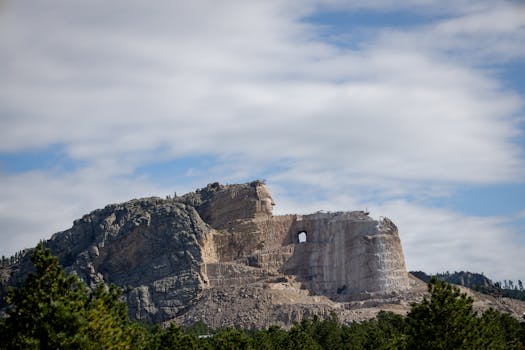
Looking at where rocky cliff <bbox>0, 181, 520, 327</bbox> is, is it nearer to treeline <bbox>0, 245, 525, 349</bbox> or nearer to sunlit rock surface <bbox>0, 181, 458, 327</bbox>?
sunlit rock surface <bbox>0, 181, 458, 327</bbox>

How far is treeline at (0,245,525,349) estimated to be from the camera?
148 feet

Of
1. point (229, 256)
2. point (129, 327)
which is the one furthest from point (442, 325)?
point (229, 256)

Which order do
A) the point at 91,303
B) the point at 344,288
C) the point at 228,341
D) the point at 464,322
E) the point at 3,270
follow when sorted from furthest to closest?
1. the point at 3,270
2. the point at 344,288
3. the point at 228,341
4. the point at 464,322
5. the point at 91,303

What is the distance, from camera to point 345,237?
158500 millimetres

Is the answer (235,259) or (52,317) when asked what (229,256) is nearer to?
Result: (235,259)

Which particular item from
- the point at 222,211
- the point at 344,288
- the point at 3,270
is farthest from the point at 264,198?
the point at 3,270

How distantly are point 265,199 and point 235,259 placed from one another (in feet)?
38.6

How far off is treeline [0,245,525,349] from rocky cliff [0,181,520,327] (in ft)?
128

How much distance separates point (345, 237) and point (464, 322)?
91.5 metres

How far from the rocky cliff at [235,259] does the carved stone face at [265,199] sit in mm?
169

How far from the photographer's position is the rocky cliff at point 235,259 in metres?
150

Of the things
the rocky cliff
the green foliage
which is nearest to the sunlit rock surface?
the rocky cliff

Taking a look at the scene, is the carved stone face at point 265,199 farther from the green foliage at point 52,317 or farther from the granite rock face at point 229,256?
the green foliage at point 52,317

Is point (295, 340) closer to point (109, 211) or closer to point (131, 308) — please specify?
point (131, 308)
